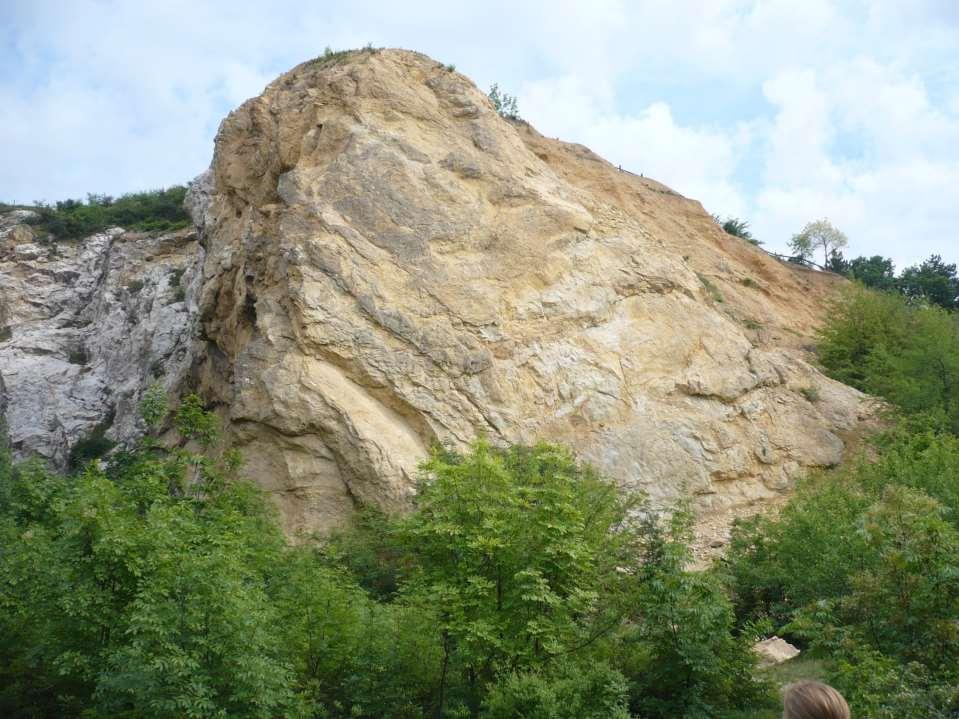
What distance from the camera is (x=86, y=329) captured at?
114ft

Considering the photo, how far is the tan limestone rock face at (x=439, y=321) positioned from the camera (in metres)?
18.1

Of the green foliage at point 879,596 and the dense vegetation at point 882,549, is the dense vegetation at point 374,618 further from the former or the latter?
the green foliage at point 879,596

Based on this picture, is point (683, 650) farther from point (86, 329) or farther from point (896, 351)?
point (86, 329)

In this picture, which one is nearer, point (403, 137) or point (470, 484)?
point (470, 484)

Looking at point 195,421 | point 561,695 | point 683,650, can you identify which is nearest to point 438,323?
point 195,421

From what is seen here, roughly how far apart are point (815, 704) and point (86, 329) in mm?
34379

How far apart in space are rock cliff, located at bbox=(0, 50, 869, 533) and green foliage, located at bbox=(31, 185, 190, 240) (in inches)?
648

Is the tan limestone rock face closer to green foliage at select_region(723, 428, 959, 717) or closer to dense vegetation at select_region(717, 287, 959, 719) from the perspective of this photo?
dense vegetation at select_region(717, 287, 959, 719)

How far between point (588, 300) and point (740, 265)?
12686 mm

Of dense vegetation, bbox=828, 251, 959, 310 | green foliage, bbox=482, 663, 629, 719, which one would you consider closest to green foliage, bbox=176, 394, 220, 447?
green foliage, bbox=482, 663, 629, 719

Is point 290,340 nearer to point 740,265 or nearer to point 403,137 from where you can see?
point 403,137

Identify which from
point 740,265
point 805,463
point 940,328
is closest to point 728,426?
point 805,463

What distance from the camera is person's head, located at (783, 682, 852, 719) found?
12.8 ft

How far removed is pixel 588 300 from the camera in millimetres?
21281
